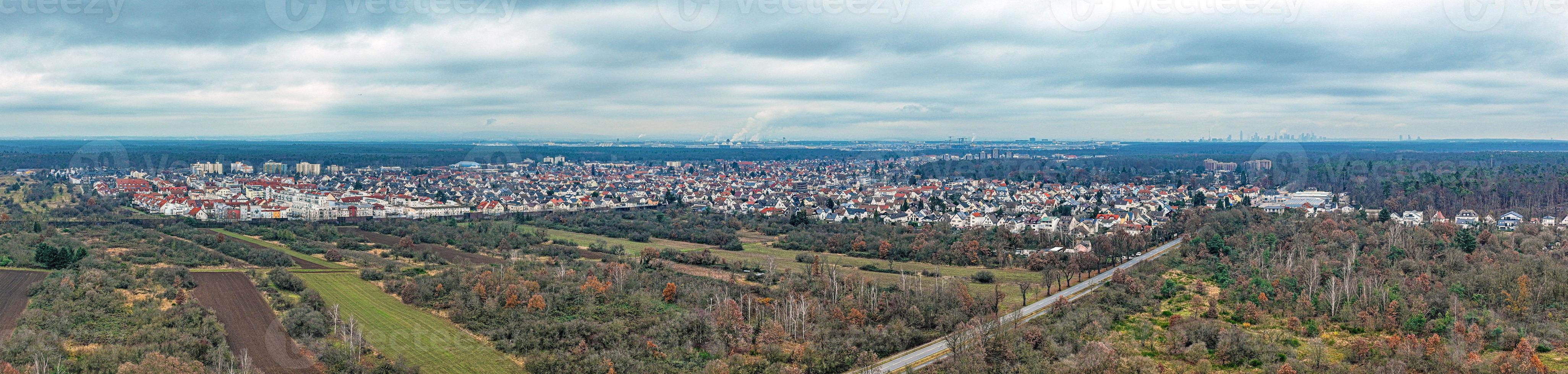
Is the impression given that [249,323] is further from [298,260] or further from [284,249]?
[284,249]

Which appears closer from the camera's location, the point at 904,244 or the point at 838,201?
the point at 904,244

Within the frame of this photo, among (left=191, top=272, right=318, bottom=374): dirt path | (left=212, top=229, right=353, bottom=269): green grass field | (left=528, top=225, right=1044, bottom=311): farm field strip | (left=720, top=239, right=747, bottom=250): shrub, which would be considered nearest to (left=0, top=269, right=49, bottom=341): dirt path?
(left=191, top=272, right=318, bottom=374): dirt path

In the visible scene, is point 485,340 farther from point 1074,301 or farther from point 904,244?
point 904,244

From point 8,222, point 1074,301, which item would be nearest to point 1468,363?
point 1074,301

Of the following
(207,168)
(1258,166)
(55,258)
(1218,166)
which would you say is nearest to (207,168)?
(207,168)

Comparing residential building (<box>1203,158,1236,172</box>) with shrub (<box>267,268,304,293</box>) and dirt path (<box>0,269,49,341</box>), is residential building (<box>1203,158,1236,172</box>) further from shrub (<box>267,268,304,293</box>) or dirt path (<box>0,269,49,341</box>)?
dirt path (<box>0,269,49,341</box>)
